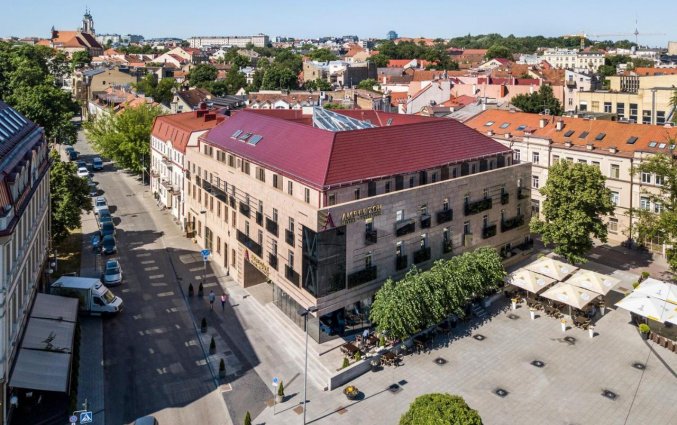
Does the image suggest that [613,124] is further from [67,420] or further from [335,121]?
[67,420]

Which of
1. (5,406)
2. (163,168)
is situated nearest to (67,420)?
(5,406)

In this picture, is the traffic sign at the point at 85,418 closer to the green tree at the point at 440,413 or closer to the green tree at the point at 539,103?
the green tree at the point at 440,413

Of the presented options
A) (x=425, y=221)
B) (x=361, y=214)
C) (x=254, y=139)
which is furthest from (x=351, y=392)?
(x=254, y=139)

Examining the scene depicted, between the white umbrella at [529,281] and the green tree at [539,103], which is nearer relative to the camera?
the white umbrella at [529,281]

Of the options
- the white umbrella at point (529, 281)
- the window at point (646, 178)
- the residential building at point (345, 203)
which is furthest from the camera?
the window at point (646, 178)

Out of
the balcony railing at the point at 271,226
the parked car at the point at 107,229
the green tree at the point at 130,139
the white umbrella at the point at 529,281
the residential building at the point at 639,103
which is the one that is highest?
the residential building at the point at 639,103

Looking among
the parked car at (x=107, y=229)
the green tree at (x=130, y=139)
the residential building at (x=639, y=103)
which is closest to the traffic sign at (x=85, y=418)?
the parked car at (x=107, y=229)

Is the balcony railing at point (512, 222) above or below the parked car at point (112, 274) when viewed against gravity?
above
